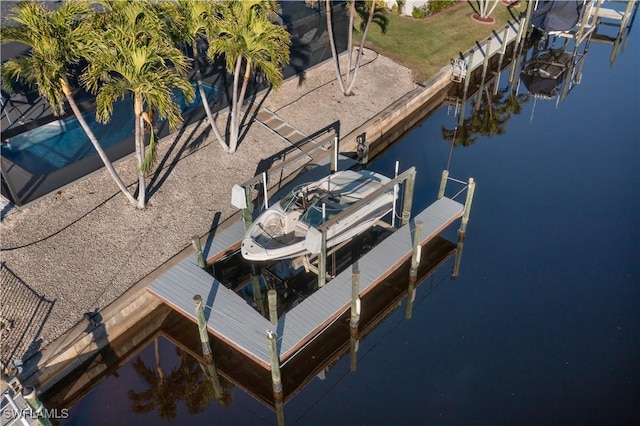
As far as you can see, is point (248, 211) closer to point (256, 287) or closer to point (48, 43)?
point (256, 287)

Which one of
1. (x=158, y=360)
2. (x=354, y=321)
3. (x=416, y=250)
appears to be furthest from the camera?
(x=416, y=250)

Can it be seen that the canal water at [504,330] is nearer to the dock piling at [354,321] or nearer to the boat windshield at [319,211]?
the dock piling at [354,321]

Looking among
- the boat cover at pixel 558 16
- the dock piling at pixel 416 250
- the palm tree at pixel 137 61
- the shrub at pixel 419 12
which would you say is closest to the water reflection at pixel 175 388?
the palm tree at pixel 137 61

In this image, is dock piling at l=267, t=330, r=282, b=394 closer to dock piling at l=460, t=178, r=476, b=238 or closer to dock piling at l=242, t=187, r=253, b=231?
dock piling at l=242, t=187, r=253, b=231

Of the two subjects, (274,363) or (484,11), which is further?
(484,11)

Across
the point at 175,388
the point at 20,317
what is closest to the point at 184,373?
the point at 175,388

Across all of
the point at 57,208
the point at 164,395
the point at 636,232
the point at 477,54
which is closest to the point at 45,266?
the point at 57,208
